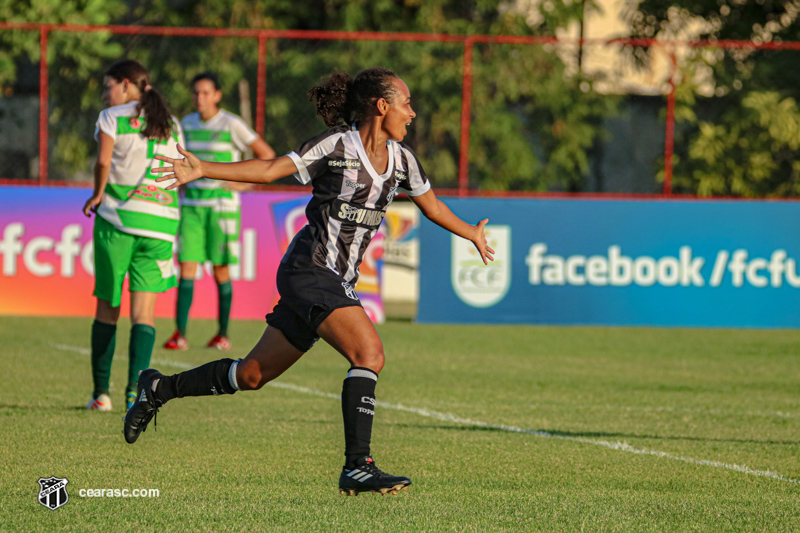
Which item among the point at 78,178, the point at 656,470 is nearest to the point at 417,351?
the point at 656,470

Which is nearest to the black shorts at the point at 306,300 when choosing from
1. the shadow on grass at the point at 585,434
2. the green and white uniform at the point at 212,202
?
the shadow on grass at the point at 585,434

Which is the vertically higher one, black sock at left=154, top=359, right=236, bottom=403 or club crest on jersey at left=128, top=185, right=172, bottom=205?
club crest on jersey at left=128, top=185, right=172, bottom=205

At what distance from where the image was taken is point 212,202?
404 inches

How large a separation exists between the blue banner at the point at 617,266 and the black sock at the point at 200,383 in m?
8.04

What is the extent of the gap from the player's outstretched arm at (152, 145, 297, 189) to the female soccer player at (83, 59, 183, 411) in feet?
6.65

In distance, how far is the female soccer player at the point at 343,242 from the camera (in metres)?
4.89

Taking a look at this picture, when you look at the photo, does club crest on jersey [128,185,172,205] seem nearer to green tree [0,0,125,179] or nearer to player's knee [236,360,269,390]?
player's knee [236,360,269,390]

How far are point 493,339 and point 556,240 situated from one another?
1.94 m

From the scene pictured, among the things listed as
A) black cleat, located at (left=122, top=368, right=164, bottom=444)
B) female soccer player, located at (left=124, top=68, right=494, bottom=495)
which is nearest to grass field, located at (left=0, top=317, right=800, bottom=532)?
black cleat, located at (left=122, top=368, right=164, bottom=444)

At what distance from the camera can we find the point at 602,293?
13.4m

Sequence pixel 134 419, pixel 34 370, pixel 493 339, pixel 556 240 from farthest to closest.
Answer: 1. pixel 556 240
2. pixel 493 339
3. pixel 34 370
4. pixel 134 419

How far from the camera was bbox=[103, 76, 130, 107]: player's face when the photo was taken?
680cm

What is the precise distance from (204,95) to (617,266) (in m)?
5.63

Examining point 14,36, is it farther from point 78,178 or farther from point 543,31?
point 543,31
